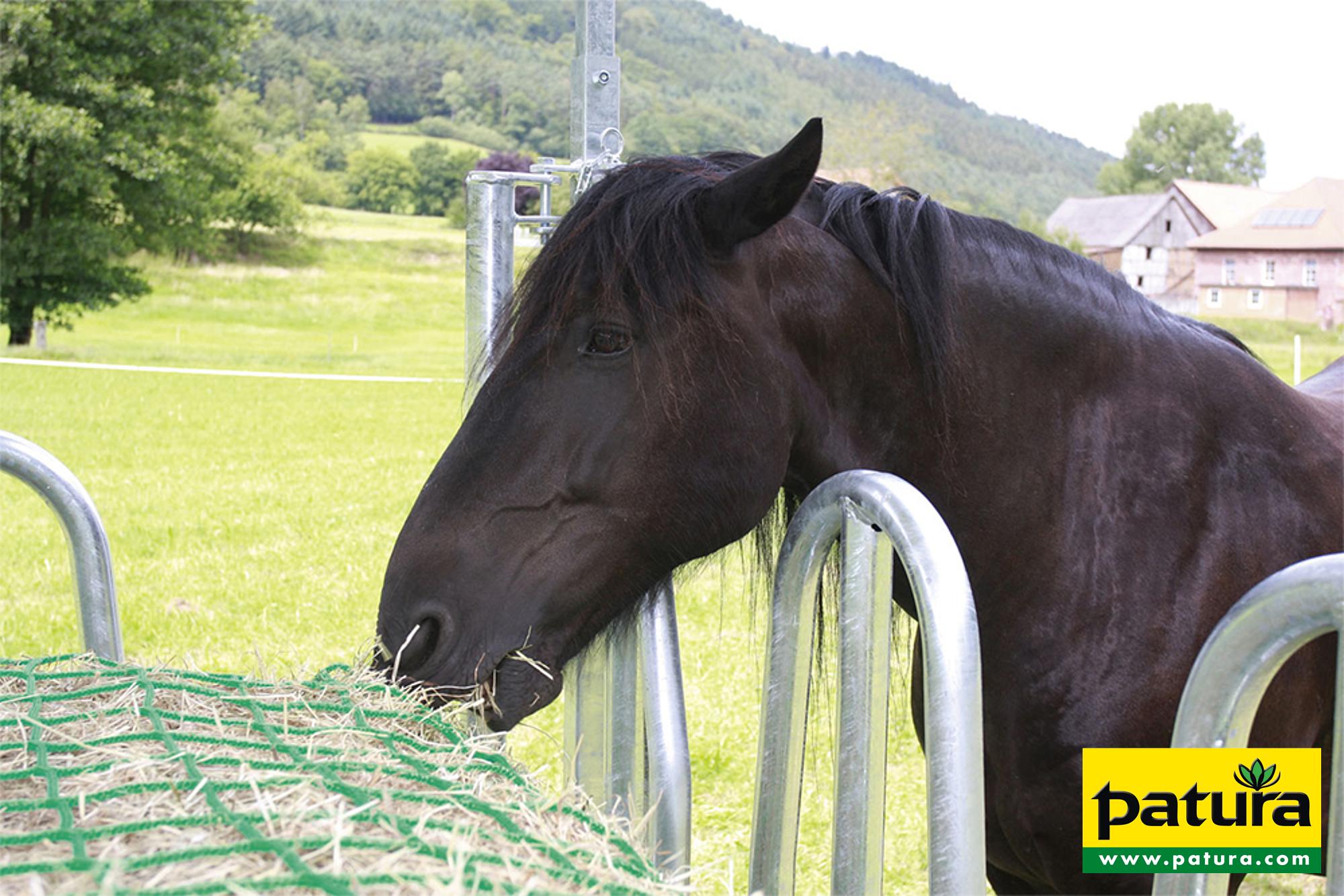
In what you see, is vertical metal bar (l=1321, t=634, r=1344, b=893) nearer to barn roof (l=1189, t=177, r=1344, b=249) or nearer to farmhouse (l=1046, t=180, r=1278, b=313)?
barn roof (l=1189, t=177, r=1344, b=249)

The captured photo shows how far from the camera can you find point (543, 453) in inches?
65.4

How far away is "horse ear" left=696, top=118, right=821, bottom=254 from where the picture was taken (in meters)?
1.62

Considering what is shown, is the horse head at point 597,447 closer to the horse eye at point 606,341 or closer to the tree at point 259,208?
the horse eye at point 606,341

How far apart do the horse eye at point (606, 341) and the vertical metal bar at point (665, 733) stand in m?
0.42

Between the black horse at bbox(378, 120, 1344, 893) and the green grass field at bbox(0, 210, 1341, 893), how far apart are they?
1.12 feet

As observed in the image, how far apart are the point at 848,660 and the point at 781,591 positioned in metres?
0.19

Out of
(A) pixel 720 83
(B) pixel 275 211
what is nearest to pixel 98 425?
(B) pixel 275 211

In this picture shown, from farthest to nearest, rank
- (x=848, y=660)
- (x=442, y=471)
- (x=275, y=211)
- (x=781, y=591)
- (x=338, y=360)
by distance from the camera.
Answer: (x=275, y=211) < (x=338, y=360) < (x=442, y=471) < (x=781, y=591) < (x=848, y=660)

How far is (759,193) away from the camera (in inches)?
66.3

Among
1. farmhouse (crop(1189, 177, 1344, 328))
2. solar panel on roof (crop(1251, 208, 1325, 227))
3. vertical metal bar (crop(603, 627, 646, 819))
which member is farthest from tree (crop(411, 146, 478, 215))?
vertical metal bar (crop(603, 627, 646, 819))

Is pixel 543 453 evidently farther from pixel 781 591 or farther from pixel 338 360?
pixel 338 360

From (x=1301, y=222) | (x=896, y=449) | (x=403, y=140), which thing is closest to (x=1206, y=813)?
(x=896, y=449)

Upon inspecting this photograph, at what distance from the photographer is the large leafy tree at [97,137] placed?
25281 mm

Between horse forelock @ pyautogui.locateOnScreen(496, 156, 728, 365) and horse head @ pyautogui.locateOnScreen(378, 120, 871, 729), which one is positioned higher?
horse forelock @ pyautogui.locateOnScreen(496, 156, 728, 365)
